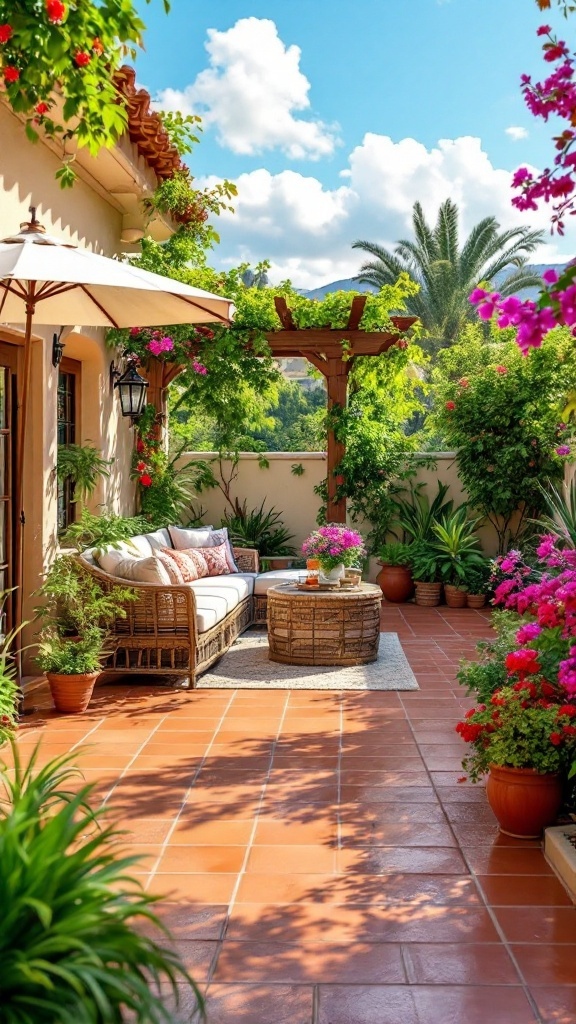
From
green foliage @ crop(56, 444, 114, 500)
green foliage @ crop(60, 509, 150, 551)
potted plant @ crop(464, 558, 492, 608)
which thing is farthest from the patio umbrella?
potted plant @ crop(464, 558, 492, 608)

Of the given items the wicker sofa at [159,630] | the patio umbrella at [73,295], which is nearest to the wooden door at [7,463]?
the patio umbrella at [73,295]

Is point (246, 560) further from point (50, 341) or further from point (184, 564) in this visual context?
point (50, 341)

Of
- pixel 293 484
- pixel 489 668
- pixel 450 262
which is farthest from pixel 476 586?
pixel 450 262

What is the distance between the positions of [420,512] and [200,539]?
3490 mm

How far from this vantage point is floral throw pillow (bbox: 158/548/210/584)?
6910 mm

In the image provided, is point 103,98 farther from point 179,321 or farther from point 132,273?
point 179,321

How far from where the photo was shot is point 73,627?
6.04m

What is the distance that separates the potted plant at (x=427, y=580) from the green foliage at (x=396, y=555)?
0.12m

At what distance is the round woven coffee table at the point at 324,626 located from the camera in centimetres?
690

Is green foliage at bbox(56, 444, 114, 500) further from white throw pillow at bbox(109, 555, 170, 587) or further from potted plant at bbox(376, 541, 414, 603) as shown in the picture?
potted plant at bbox(376, 541, 414, 603)

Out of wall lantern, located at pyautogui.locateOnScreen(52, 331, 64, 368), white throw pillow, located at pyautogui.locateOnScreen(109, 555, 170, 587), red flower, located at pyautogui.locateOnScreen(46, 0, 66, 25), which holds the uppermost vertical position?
red flower, located at pyautogui.locateOnScreen(46, 0, 66, 25)

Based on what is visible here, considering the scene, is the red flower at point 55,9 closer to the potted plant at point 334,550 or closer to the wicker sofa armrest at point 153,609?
the wicker sofa armrest at point 153,609

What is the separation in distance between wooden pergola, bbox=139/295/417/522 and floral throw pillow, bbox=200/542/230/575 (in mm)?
1589

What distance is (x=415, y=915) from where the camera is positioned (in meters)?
2.98
